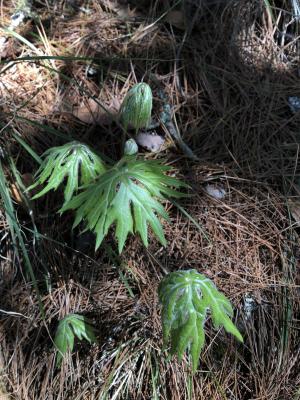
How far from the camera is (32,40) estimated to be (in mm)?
2080

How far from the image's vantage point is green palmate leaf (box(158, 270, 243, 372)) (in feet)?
4.12

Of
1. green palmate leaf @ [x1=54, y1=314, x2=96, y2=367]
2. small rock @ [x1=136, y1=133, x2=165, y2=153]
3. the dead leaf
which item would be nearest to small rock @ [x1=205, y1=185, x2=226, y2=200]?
small rock @ [x1=136, y1=133, x2=165, y2=153]

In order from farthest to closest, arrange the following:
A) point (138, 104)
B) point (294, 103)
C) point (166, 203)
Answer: point (294, 103) < point (166, 203) < point (138, 104)

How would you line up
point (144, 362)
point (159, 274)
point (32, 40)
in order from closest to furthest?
point (144, 362) < point (159, 274) < point (32, 40)

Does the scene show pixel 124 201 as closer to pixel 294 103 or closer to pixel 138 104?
pixel 138 104

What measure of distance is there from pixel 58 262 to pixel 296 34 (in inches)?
55.9

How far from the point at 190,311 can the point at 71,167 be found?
58 cm

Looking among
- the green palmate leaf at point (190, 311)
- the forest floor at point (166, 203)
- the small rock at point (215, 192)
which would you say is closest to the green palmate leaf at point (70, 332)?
the forest floor at point (166, 203)

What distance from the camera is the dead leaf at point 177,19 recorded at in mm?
2126

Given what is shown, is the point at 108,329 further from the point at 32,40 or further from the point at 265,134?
the point at 32,40

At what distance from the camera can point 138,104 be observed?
5.18 feet

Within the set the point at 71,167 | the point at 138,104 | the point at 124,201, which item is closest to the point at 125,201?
the point at 124,201

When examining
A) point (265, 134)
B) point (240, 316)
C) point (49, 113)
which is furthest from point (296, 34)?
point (240, 316)

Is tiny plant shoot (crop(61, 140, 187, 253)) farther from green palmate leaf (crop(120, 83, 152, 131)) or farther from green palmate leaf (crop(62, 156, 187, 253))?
green palmate leaf (crop(120, 83, 152, 131))
